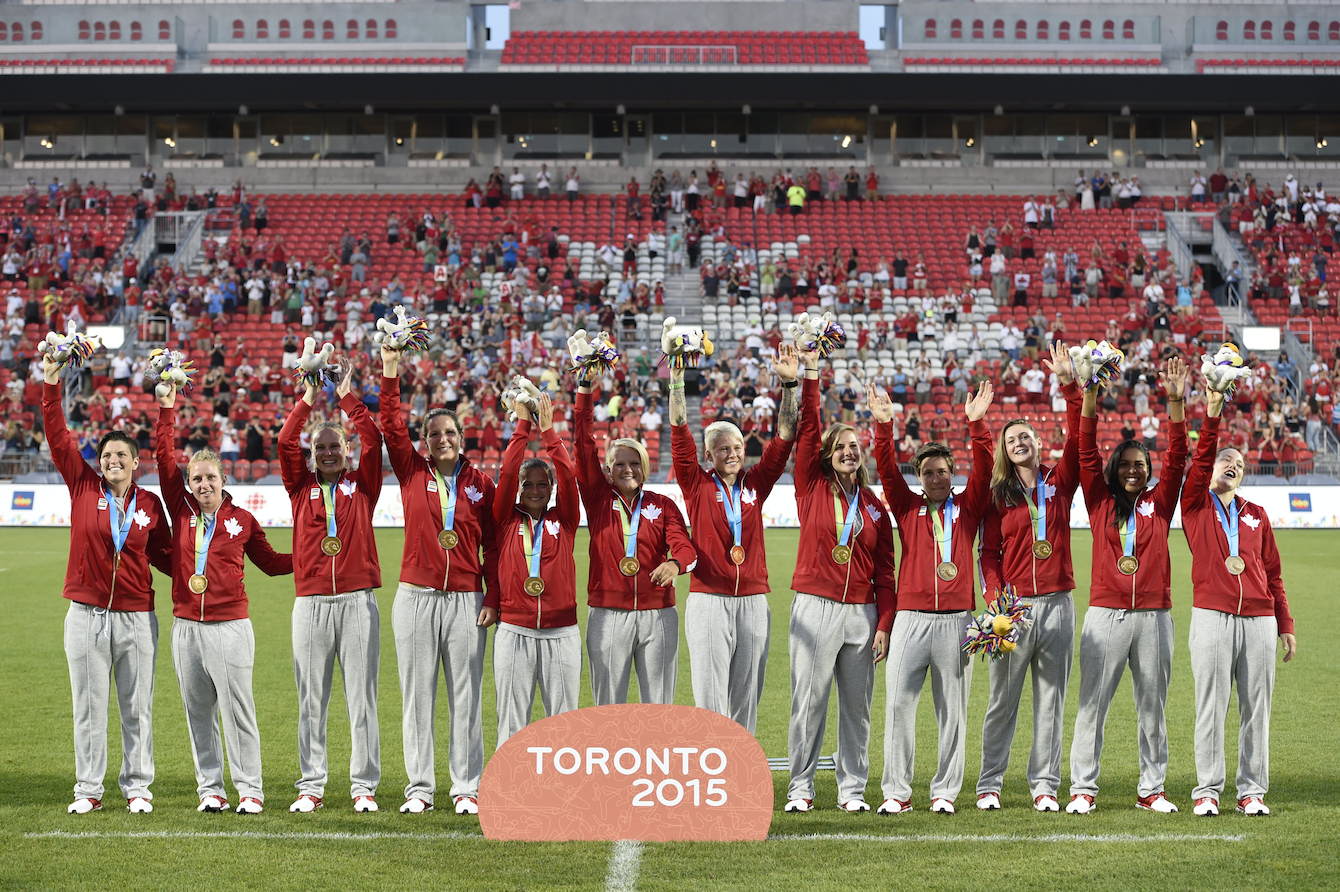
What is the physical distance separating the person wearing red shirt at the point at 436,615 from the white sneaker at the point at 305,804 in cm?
46

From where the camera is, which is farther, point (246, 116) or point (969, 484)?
point (246, 116)

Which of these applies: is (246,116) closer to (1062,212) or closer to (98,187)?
(98,187)

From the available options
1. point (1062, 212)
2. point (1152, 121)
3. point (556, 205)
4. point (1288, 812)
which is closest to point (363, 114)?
point (556, 205)

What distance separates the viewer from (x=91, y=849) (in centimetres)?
674

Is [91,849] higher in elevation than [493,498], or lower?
lower

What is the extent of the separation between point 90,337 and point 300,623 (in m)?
2.13

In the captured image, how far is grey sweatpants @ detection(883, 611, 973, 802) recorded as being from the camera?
294 inches

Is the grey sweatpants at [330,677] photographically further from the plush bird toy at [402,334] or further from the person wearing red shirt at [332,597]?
the plush bird toy at [402,334]

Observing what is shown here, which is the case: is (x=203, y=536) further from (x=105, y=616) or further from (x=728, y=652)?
(x=728, y=652)

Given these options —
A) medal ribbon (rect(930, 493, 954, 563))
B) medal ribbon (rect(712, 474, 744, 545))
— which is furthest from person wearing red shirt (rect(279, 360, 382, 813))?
medal ribbon (rect(930, 493, 954, 563))

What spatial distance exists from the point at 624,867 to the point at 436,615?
5.86ft

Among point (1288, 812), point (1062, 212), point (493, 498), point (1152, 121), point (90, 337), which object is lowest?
point (1288, 812)

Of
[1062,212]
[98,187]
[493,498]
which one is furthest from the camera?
[98,187]

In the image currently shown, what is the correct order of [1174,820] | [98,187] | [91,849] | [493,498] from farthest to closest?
[98,187]
[493,498]
[1174,820]
[91,849]
